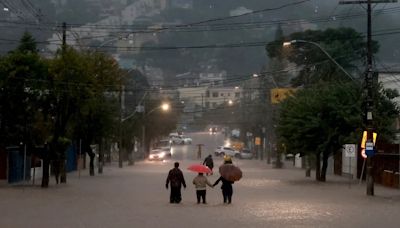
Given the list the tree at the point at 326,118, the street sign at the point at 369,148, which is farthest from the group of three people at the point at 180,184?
the tree at the point at 326,118

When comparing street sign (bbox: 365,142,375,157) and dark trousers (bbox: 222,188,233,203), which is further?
street sign (bbox: 365,142,375,157)

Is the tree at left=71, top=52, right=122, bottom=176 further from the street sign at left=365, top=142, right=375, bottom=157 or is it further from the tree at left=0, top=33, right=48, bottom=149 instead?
the street sign at left=365, top=142, right=375, bottom=157

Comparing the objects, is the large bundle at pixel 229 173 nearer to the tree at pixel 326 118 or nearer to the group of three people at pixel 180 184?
the group of three people at pixel 180 184

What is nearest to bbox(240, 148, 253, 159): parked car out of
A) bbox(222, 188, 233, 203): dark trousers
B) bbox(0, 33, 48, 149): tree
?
bbox(0, 33, 48, 149): tree

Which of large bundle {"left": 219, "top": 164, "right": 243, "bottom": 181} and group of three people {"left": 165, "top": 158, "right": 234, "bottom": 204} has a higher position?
large bundle {"left": 219, "top": 164, "right": 243, "bottom": 181}

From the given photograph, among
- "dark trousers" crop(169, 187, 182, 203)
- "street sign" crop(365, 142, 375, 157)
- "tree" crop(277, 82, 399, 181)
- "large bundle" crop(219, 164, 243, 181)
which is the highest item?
"tree" crop(277, 82, 399, 181)

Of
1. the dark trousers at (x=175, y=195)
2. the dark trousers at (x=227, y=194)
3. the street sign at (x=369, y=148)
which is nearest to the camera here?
the dark trousers at (x=175, y=195)

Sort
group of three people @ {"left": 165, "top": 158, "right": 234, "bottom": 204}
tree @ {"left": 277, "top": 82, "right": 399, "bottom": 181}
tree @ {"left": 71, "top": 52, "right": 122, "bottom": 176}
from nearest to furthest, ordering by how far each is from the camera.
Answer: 1. group of three people @ {"left": 165, "top": 158, "right": 234, "bottom": 204}
2. tree @ {"left": 277, "top": 82, "right": 399, "bottom": 181}
3. tree @ {"left": 71, "top": 52, "right": 122, "bottom": 176}

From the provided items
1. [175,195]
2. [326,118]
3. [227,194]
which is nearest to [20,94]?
[175,195]

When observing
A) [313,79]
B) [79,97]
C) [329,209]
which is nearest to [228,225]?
[329,209]

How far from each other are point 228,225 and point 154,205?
7.44 meters

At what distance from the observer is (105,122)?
54.9 m

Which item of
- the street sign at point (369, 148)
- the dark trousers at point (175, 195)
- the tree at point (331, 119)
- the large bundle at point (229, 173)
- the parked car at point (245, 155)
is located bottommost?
the parked car at point (245, 155)

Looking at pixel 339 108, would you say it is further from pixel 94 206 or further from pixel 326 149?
pixel 94 206
